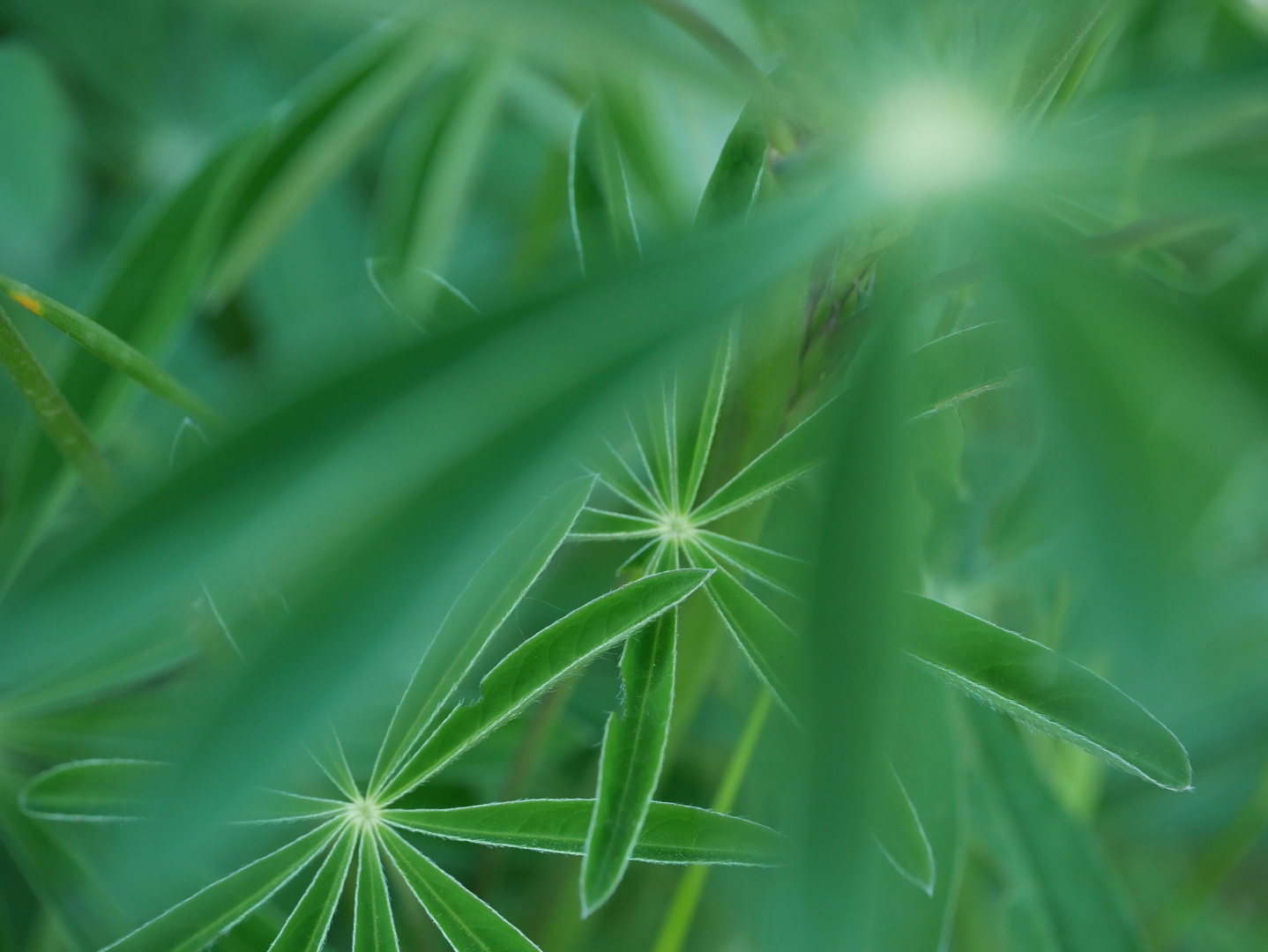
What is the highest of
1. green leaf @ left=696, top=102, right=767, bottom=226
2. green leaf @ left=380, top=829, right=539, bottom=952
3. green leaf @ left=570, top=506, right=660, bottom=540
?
green leaf @ left=696, top=102, right=767, bottom=226

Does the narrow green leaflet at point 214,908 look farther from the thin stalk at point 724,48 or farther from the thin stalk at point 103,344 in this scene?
the thin stalk at point 724,48

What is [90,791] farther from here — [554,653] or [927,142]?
[927,142]

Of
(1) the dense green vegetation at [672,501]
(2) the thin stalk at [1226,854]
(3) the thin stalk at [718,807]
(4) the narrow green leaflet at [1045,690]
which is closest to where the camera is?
(1) the dense green vegetation at [672,501]

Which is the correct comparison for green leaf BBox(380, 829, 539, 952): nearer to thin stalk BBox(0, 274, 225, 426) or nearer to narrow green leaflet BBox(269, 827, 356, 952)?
narrow green leaflet BBox(269, 827, 356, 952)

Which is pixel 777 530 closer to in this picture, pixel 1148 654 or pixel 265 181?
pixel 1148 654

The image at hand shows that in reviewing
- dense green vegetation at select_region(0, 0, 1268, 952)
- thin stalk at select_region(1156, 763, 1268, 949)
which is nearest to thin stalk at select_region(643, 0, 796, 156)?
dense green vegetation at select_region(0, 0, 1268, 952)

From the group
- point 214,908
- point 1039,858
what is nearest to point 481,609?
point 214,908

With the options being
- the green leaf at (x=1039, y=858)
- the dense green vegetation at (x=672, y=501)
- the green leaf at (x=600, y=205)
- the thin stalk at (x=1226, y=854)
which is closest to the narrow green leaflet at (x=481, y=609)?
the dense green vegetation at (x=672, y=501)

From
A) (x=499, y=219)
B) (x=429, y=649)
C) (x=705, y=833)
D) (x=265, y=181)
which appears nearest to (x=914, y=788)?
(x=705, y=833)
